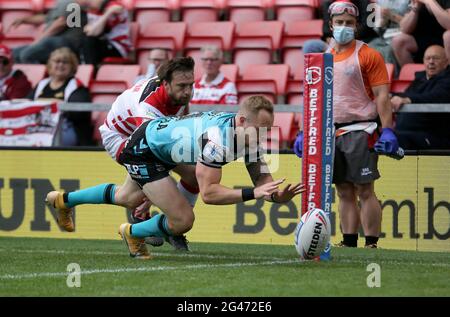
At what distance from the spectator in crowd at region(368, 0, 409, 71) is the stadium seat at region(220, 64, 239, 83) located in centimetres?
165

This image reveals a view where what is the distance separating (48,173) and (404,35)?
13.4 ft

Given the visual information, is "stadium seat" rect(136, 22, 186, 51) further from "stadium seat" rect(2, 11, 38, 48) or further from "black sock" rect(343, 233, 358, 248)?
"black sock" rect(343, 233, 358, 248)

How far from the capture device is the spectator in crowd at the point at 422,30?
1154 centimetres

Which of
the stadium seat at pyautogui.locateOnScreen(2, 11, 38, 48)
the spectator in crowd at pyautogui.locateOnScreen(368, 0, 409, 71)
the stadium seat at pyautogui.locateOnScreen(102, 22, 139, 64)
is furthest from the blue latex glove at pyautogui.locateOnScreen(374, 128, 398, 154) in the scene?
the stadium seat at pyautogui.locateOnScreen(2, 11, 38, 48)

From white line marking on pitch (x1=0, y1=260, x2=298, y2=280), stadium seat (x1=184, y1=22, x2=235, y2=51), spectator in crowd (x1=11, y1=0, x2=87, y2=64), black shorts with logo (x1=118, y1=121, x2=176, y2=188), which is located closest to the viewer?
white line marking on pitch (x1=0, y1=260, x2=298, y2=280)

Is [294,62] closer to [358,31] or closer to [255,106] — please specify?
Answer: [358,31]

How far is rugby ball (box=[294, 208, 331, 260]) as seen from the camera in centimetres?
802

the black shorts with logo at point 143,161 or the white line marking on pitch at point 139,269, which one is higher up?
the black shorts with logo at point 143,161

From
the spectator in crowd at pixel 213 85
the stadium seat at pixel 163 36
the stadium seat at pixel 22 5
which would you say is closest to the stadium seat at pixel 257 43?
the stadium seat at pixel 163 36

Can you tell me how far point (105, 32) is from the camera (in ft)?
46.1

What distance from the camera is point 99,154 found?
11.7 meters

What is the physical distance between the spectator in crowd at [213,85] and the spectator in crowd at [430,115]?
79.2 inches

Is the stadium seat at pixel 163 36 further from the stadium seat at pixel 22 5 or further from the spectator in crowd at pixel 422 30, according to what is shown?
the spectator in crowd at pixel 422 30

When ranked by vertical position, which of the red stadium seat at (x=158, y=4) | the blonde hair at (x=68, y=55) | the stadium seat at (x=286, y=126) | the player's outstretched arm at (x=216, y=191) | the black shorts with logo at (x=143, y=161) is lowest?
the player's outstretched arm at (x=216, y=191)
